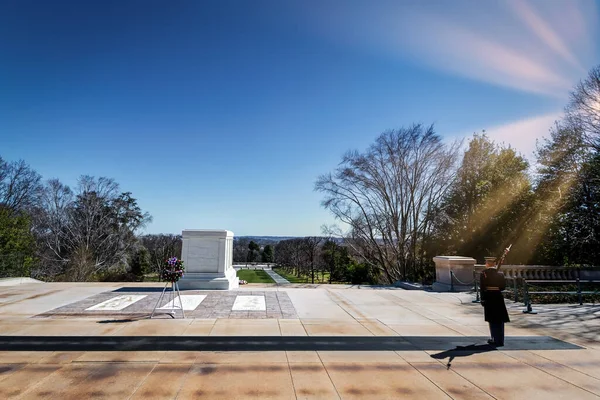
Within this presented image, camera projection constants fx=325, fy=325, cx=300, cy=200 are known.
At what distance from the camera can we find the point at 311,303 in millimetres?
10398


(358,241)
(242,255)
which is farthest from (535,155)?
(242,255)

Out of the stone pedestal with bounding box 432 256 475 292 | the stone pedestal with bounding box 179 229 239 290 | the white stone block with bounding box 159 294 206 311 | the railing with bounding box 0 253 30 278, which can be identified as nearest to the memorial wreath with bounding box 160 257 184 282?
the white stone block with bounding box 159 294 206 311

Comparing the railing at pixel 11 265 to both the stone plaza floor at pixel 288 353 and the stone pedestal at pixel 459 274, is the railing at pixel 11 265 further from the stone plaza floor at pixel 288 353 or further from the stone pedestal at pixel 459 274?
the stone pedestal at pixel 459 274

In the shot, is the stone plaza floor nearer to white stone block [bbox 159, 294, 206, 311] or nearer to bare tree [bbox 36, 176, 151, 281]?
white stone block [bbox 159, 294, 206, 311]

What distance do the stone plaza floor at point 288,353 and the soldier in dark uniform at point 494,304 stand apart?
0.27 m

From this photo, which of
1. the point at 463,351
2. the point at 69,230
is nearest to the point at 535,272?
the point at 463,351

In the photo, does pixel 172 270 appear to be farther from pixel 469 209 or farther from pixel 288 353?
pixel 469 209

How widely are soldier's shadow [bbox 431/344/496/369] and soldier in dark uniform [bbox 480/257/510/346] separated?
0.75 ft

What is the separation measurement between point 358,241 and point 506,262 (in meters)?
10.0

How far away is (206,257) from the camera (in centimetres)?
1325

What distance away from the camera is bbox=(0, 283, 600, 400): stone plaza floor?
4.16 m

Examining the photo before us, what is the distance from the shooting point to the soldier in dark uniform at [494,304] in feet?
19.7

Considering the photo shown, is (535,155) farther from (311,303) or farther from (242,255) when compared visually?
(242,255)

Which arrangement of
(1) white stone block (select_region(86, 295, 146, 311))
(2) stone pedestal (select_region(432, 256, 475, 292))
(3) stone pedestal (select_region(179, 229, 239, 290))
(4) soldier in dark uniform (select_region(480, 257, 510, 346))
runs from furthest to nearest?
(2) stone pedestal (select_region(432, 256, 475, 292)) < (3) stone pedestal (select_region(179, 229, 239, 290)) < (1) white stone block (select_region(86, 295, 146, 311)) < (4) soldier in dark uniform (select_region(480, 257, 510, 346))
